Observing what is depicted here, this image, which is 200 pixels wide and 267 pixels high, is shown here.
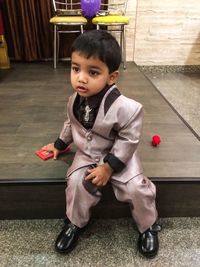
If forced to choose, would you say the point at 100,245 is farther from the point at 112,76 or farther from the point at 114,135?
the point at 112,76

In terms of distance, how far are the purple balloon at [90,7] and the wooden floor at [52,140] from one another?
34.2 inches

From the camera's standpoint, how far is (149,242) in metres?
0.98

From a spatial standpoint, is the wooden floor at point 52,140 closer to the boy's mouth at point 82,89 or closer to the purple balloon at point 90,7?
the boy's mouth at point 82,89

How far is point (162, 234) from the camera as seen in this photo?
3.53 feet

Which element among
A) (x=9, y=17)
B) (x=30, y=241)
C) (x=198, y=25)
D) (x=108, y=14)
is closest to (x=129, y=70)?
(x=108, y=14)

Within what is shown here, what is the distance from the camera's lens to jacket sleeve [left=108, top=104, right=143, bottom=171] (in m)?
0.91

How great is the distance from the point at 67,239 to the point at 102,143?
372 millimetres

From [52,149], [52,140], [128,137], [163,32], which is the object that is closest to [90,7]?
[163,32]

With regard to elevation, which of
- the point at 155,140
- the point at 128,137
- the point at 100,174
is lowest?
the point at 155,140

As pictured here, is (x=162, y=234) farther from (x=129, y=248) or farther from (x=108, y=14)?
(x=108, y=14)

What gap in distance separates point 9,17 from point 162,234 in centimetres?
260

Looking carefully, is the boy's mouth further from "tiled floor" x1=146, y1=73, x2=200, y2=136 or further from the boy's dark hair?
"tiled floor" x1=146, y1=73, x2=200, y2=136

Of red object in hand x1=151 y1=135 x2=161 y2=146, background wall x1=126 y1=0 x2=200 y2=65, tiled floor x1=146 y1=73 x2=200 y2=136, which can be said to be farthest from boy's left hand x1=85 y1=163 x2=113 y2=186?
background wall x1=126 y1=0 x2=200 y2=65

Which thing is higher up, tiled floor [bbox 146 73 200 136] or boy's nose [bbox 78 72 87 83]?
boy's nose [bbox 78 72 87 83]
